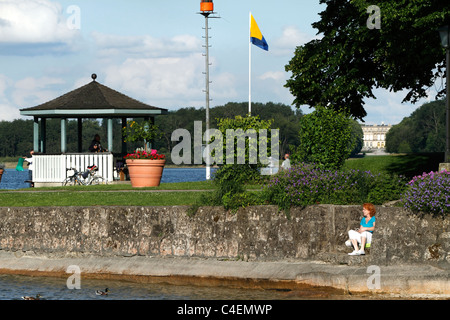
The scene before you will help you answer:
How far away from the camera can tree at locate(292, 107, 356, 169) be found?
24453 millimetres

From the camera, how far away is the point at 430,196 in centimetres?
1708

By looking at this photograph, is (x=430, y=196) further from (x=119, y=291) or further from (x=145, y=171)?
(x=145, y=171)

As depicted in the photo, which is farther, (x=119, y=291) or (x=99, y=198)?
(x=99, y=198)

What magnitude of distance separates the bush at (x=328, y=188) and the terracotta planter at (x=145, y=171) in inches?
322

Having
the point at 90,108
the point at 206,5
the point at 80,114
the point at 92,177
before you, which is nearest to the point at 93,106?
the point at 90,108

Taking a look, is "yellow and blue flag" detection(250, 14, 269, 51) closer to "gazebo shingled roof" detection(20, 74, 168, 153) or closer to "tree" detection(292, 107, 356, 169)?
"gazebo shingled roof" detection(20, 74, 168, 153)

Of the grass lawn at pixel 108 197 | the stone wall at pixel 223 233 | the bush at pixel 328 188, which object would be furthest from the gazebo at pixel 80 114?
the bush at pixel 328 188

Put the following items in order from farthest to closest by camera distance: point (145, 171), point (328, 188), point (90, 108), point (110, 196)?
point (90, 108)
point (145, 171)
point (110, 196)
point (328, 188)

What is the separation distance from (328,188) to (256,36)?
78.5ft

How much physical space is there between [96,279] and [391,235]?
23.7 ft

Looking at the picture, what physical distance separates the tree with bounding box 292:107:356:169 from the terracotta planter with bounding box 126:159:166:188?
215 inches

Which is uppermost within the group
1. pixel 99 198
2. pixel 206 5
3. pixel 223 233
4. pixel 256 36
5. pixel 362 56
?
pixel 206 5
